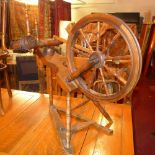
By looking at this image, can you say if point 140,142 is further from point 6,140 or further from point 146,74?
point 146,74

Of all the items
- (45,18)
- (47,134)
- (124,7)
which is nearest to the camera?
(47,134)

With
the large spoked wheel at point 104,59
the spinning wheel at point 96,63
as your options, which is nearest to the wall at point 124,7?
the spinning wheel at point 96,63

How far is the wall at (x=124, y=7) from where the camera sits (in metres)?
3.16

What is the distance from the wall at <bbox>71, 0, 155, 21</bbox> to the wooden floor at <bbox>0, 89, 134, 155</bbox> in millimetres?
2080

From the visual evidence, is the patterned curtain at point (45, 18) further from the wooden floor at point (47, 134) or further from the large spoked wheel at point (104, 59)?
the large spoked wheel at point (104, 59)

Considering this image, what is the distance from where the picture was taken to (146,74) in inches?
124

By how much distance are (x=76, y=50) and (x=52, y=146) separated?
0.62 metres

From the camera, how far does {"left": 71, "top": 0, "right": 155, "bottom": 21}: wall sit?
10.4ft

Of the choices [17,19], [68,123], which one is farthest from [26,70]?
[68,123]

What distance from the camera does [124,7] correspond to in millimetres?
3260

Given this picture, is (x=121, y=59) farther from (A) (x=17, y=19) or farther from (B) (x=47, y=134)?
(A) (x=17, y=19)

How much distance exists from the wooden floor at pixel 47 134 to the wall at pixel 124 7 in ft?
6.82

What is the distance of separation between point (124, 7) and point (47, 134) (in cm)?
265

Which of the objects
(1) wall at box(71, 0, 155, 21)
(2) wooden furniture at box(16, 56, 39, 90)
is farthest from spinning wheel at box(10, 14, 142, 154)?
(1) wall at box(71, 0, 155, 21)
